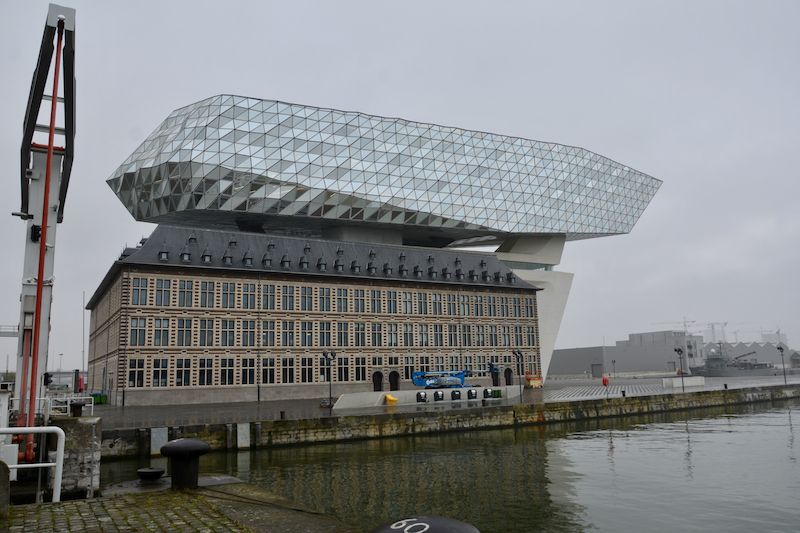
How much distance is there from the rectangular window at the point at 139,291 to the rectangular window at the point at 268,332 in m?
10.2

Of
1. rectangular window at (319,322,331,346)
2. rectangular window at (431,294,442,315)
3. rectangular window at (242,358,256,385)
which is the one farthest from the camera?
rectangular window at (431,294,442,315)

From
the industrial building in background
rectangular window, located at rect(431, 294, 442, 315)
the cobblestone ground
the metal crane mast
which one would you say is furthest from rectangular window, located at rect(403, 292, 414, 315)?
the cobblestone ground

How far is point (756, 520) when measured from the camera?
15.4 meters

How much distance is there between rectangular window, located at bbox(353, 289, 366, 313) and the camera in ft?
190

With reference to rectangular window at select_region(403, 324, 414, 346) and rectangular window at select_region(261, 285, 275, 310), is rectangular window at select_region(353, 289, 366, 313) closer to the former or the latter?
rectangular window at select_region(403, 324, 414, 346)

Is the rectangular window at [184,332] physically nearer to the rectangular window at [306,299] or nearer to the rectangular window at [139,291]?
the rectangular window at [139,291]

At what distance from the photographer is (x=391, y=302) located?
198ft

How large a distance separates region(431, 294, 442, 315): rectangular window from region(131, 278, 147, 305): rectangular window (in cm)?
2850

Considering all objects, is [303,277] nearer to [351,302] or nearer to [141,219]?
[351,302]

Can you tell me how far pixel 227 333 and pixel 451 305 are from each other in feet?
79.6

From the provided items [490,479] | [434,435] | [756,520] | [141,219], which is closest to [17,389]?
[490,479]

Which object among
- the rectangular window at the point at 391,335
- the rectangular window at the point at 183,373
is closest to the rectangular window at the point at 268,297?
the rectangular window at the point at 183,373

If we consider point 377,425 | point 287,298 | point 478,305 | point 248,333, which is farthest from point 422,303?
point 377,425

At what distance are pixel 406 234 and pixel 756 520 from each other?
62.5 metres
